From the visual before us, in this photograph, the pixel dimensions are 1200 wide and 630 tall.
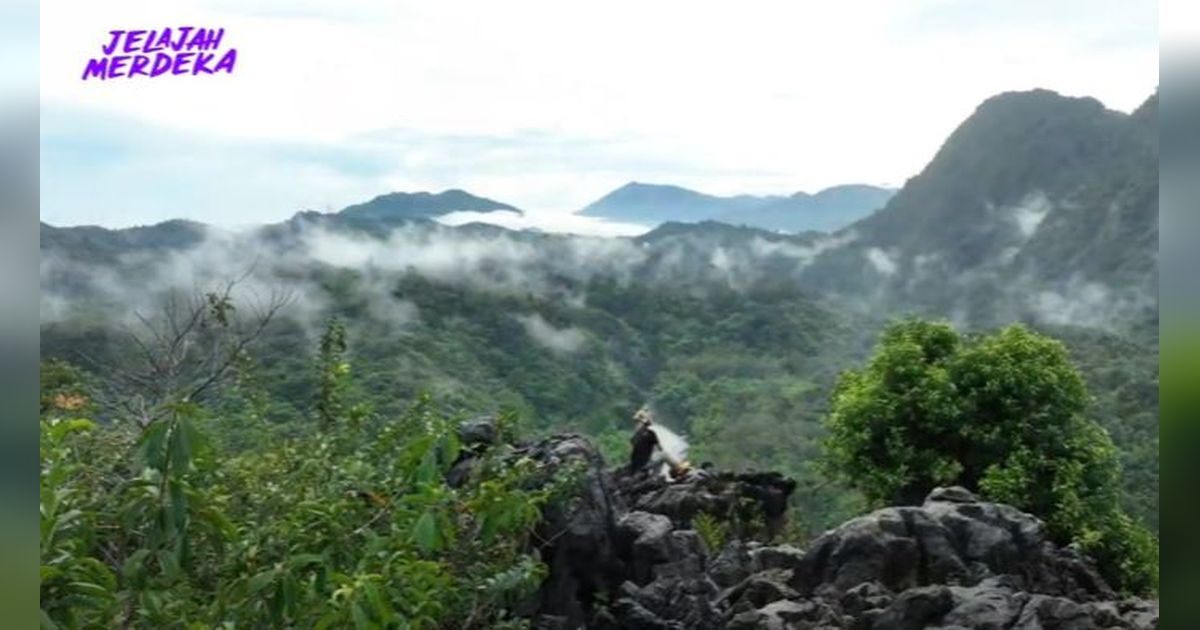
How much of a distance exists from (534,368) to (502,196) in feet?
1.96

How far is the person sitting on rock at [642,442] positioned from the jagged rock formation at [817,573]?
13 cm

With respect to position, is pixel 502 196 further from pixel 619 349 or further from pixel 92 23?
pixel 92 23

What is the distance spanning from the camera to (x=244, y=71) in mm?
3316

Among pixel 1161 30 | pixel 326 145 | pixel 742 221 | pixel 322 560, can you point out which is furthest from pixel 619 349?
pixel 1161 30

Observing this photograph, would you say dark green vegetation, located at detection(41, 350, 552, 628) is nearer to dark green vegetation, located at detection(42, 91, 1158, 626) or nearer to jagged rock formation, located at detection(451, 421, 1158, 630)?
dark green vegetation, located at detection(42, 91, 1158, 626)

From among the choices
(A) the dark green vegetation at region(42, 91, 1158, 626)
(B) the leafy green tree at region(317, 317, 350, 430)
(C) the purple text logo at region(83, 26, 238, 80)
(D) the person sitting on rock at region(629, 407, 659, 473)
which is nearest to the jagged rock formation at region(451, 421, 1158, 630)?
(D) the person sitting on rock at region(629, 407, 659, 473)

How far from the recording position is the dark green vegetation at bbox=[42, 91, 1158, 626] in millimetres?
3369

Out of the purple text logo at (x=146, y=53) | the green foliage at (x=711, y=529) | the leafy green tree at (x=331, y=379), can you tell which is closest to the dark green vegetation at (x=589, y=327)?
the leafy green tree at (x=331, y=379)

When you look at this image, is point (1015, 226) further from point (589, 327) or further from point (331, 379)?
point (331, 379)

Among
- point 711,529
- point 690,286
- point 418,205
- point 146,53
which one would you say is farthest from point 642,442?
point 146,53

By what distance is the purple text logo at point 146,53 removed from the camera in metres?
2.65

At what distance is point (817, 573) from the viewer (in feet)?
13.9

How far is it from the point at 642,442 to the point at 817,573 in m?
0.74

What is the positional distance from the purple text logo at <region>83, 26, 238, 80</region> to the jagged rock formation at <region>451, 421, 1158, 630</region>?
5.43 ft
